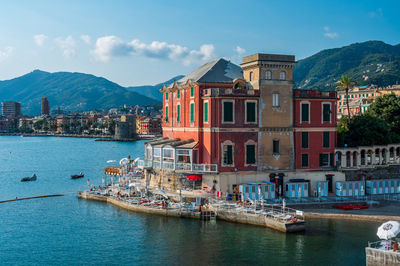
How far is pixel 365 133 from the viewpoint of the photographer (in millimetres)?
52406

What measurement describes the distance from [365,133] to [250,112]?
16.5 m

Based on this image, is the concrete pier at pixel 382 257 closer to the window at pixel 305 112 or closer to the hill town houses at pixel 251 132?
the hill town houses at pixel 251 132

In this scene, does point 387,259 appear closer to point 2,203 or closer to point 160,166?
point 160,166

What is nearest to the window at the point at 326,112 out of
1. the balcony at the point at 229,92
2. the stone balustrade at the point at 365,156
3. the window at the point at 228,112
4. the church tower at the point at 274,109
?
the stone balustrade at the point at 365,156

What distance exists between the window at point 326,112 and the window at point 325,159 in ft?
12.6

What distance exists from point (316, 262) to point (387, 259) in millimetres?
5181

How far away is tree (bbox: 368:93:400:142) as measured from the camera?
60.1m

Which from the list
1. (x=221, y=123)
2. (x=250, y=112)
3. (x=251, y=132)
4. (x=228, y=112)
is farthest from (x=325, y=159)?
(x=221, y=123)

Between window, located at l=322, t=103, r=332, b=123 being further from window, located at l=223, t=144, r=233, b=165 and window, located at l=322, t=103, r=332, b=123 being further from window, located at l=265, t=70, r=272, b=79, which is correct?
window, located at l=223, t=144, r=233, b=165

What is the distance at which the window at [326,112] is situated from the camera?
48.2 m

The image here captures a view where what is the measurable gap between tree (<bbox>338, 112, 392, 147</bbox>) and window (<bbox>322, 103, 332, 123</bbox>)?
559 cm

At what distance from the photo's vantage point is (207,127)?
45.2m

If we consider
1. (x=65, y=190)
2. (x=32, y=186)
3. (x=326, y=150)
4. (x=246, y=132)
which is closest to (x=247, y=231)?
(x=246, y=132)

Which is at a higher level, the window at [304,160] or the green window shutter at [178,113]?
the green window shutter at [178,113]
